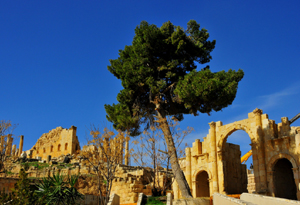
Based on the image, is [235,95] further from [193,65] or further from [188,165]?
[188,165]

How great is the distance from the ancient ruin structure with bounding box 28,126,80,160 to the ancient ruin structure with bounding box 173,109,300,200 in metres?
32.4

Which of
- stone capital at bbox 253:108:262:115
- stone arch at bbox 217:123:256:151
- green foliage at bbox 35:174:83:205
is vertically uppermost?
stone capital at bbox 253:108:262:115

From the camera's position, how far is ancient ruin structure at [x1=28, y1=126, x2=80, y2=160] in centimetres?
5534

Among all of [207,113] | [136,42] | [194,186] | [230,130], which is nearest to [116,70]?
[136,42]

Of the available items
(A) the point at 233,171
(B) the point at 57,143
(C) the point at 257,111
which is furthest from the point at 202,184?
(B) the point at 57,143

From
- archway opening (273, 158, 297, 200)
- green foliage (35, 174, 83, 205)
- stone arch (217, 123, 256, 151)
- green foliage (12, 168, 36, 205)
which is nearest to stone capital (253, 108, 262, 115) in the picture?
stone arch (217, 123, 256, 151)

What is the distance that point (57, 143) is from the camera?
5812cm

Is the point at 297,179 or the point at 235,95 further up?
the point at 235,95

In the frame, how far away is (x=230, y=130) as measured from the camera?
2378 cm

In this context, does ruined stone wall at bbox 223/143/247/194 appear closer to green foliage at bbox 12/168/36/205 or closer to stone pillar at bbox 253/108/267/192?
stone pillar at bbox 253/108/267/192

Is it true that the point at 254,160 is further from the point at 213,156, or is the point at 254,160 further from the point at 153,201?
the point at 153,201

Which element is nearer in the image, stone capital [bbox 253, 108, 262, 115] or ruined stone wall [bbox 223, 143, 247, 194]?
stone capital [bbox 253, 108, 262, 115]

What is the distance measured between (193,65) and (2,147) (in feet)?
54.9

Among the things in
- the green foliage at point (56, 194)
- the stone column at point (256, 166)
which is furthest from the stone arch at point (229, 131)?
the green foliage at point (56, 194)
